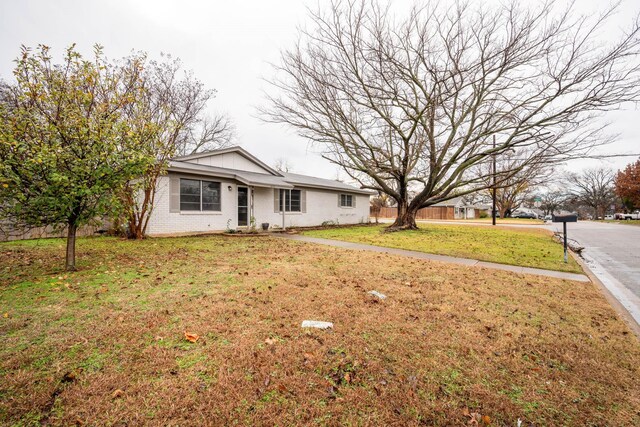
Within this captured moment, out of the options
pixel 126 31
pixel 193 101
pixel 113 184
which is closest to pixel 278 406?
pixel 113 184

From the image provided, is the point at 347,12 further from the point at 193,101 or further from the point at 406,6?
the point at 193,101

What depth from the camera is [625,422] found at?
6.66ft

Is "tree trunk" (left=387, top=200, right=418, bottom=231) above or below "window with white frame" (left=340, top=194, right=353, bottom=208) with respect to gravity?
below

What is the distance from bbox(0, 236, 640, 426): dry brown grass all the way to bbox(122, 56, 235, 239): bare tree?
4.01m

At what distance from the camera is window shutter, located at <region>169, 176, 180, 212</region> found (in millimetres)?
11820

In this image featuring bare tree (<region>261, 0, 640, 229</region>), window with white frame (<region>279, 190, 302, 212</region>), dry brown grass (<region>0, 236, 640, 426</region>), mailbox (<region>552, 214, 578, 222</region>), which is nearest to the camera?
dry brown grass (<region>0, 236, 640, 426</region>)

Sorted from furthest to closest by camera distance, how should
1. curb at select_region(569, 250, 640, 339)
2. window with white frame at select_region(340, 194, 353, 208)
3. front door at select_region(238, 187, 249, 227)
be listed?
1. window with white frame at select_region(340, 194, 353, 208)
2. front door at select_region(238, 187, 249, 227)
3. curb at select_region(569, 250, 640, 339)

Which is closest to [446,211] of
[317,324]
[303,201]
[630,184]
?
[630,184]

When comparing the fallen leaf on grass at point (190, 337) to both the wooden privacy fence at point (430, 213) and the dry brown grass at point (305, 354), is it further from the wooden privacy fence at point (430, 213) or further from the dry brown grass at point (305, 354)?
the wooden privacy fence at point (430, 213)

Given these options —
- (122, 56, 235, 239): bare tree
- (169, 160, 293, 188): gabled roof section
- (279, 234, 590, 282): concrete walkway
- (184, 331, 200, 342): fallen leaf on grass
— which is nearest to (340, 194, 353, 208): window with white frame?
(169, 160, 293, 188): gabled roof section

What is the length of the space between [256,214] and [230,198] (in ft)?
5.79

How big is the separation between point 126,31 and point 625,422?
17.5 m

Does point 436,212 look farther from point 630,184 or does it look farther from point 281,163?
point 281,163

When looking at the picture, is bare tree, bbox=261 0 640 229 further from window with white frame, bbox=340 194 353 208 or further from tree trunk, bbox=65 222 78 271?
tree trunk, bbox=65 222 78 271
